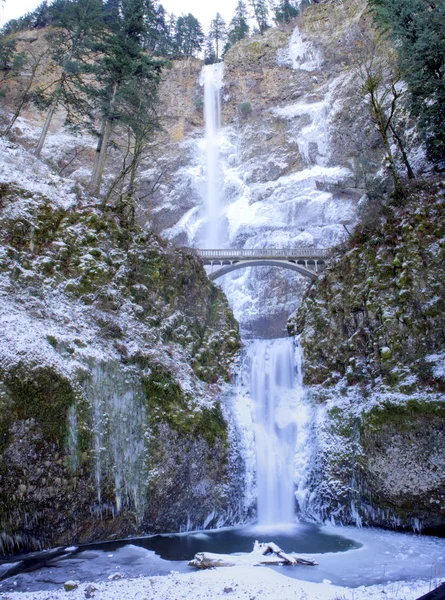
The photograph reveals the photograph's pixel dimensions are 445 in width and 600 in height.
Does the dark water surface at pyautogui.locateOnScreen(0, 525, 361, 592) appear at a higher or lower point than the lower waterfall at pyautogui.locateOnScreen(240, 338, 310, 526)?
lower

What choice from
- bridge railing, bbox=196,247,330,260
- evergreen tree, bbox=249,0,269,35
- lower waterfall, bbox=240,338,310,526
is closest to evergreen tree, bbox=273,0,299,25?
evergreen tree, bbox=249,0,269,35

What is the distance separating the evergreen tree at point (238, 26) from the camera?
6250 centimetres

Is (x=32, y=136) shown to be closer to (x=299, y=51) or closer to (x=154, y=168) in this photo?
(x=154, y=168)

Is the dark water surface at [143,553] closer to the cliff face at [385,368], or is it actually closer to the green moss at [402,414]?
the cliff face at [385,368]

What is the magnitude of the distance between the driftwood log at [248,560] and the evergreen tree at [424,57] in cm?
1795

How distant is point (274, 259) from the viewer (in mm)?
29953

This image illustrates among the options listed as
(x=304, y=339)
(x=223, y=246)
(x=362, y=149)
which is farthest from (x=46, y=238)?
(x=362, y=149)

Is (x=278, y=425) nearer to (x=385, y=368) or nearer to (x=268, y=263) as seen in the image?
(x=385, y=368)

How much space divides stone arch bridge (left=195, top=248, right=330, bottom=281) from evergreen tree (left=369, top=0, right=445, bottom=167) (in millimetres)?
11193

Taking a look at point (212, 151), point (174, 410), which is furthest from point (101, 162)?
point (212, 151)

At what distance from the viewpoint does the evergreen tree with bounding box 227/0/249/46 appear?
62500 mm

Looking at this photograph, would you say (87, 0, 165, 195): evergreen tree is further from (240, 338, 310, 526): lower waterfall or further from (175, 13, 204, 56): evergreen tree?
(175, 13, 204, 56): evergreen tree

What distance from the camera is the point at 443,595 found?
4.22m

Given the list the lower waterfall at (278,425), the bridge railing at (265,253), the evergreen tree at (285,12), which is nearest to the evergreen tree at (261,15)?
the evergreen tree at (285,12)
